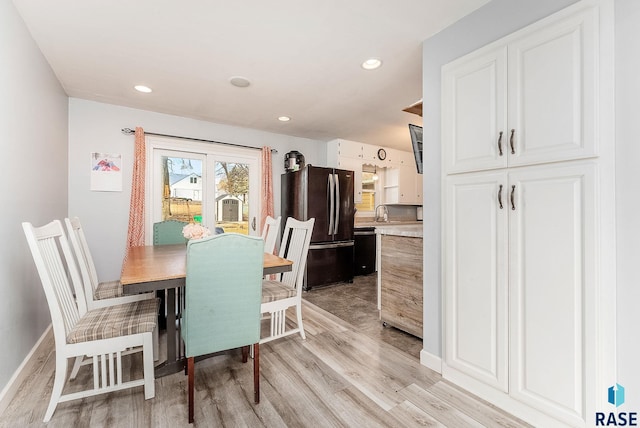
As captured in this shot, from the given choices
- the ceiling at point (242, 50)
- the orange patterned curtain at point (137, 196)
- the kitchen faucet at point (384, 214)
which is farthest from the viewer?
the kitchen faucet at point (384, 214)

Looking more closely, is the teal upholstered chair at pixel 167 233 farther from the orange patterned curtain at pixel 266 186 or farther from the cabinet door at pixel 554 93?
the cabinet door at pixel 554 93

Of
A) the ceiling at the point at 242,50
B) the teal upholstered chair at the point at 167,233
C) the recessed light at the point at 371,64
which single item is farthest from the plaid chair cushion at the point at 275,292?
the recessed light at the point at 371,64

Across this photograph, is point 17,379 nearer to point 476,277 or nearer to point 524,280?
point 476,277

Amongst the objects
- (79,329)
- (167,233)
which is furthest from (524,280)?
(167,233)

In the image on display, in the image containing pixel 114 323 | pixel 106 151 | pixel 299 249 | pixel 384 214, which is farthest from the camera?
pixel 384 214

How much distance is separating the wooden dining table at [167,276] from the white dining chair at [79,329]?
241mm

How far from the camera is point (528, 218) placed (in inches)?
57.5

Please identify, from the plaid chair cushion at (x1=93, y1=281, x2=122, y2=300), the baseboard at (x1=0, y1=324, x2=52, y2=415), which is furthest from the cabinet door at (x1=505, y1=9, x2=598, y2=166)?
the baseboard at (x1=0, y1=324, x2=52, y2=415)

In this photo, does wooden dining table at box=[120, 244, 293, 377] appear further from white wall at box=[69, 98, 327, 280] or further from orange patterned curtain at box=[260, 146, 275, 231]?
orange patterned curtain at box=[260, 146, 275, 231]

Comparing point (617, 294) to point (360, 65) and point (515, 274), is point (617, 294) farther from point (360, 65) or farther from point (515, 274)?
point (360, 65)

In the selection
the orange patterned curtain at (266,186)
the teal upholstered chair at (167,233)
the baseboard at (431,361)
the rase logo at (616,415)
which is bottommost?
the baseboard at (431,361)

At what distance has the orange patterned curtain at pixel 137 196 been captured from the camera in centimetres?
341

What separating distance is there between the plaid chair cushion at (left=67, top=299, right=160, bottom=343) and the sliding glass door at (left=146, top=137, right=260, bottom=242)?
83.9 inches

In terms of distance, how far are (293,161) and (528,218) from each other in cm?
358
